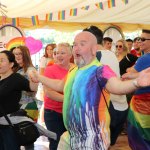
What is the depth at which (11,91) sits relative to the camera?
3121 millimetres

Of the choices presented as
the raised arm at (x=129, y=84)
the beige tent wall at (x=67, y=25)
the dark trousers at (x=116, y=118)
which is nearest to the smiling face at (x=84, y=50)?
the raised arm at (x=129, y=84)

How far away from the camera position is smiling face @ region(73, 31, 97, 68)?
7.56 ft

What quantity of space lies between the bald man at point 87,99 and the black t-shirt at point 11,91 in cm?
87

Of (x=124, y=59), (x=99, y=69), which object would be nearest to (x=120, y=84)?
(x=99, y=69)

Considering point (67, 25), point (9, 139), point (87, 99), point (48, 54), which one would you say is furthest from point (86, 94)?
point (67, 25)

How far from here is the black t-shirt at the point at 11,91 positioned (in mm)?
3102

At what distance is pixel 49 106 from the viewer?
3.49 meters

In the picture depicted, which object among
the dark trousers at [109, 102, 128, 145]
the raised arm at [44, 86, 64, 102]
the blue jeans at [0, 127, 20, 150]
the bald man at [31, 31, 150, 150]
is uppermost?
the bald man at [31, 31, 150, 150]

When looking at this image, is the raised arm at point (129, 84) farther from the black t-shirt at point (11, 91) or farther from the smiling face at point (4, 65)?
the smiling face at point (4, 65)

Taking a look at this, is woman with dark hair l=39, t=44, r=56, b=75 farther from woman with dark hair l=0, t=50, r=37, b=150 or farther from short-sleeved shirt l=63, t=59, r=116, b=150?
short-sleeved shirt l=63, t=59, r=116, b=150

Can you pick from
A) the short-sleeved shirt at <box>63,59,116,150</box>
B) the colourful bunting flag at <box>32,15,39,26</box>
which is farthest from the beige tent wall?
the short-sleeved shirt at <box>63,59,116,150</box>

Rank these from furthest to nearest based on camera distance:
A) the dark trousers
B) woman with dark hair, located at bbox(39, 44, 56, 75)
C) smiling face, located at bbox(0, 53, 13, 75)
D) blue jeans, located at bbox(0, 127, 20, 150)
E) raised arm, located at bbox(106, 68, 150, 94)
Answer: woman with dark hair, located at bbox(39, 44, 56, 75) < smiling face, located at bbox(0, 53, 13, 75) < blue jeans, located at bbox(0, 127, 20, 150) < the dark trousers < raised arm, located at bbox(106, 68, 150, 94)

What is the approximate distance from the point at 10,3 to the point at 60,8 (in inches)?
46.0

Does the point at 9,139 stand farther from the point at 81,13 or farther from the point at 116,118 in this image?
the point at 81,13
